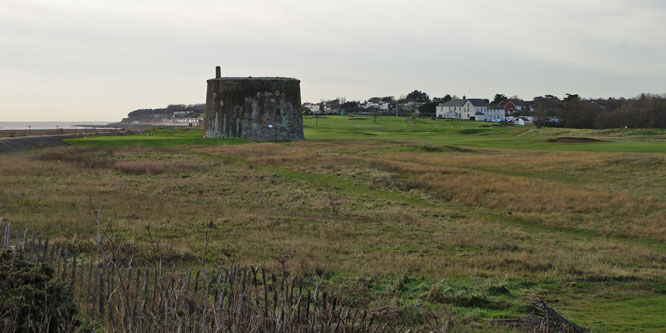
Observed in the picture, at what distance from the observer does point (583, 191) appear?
72.0 ft

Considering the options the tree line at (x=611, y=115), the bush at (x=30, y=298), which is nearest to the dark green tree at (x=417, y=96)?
the tree line at (x=611, y=115)

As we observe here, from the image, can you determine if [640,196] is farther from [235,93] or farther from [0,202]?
[235,93]

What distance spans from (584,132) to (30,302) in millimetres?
61767

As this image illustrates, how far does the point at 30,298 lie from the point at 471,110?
137161 millimetres

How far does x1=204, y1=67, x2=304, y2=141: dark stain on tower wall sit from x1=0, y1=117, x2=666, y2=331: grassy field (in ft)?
63.2

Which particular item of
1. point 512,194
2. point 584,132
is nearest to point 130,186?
point 512,194

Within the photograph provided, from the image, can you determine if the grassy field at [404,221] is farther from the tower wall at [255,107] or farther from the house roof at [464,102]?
the house roof at [464,102]

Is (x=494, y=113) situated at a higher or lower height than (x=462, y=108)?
lower

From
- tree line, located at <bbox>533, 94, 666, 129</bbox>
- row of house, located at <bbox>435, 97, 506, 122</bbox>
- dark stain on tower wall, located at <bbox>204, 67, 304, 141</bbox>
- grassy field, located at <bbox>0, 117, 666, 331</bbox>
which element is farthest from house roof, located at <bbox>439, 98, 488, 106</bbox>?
grassy field, located at <bbox>0, 117, 666, 331</bbox>

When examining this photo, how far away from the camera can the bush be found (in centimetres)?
536

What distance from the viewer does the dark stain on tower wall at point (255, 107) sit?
52375 millimetres

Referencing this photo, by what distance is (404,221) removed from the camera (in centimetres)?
1669

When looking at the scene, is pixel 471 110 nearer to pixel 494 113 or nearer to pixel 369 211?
pixel 494 113

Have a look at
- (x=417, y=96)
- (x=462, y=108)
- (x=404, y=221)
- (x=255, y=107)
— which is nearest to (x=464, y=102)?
(x=462, y=108)
